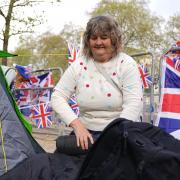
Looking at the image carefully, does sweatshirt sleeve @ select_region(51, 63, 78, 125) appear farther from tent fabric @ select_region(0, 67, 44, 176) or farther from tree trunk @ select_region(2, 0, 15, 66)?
tree trunk @ select_region(2, 0, 15, 66)

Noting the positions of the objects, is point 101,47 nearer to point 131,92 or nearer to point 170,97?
point 131,92

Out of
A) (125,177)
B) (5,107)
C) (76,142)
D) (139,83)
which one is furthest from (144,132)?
(5,107)

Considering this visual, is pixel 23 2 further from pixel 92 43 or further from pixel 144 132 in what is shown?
pixel 144 132

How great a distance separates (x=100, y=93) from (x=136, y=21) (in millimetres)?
33328

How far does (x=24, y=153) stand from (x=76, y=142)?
112 cm

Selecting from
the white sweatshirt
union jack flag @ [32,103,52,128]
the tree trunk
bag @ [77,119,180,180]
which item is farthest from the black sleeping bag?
the tree trunk

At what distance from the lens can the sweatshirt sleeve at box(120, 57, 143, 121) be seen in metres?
2.41

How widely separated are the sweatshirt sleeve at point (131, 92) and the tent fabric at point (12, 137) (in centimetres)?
113

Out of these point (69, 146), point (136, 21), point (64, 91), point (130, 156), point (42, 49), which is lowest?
point (42, 49)

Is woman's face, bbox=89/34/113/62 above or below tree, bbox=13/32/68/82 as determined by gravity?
above

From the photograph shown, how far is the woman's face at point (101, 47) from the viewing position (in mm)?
2469

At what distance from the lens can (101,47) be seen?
250 cm

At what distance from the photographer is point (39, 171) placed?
228cm

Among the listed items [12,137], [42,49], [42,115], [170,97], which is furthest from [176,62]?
[42,49]
